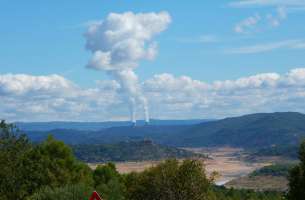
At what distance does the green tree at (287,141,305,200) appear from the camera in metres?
59.7

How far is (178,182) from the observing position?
155 feet

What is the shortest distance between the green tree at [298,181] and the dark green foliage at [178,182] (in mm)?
16313

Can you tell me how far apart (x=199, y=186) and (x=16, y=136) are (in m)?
23.6

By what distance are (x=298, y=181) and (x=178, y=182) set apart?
19375 millimetres

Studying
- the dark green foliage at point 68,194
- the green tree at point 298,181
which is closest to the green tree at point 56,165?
the dark green foliage at point 68,194

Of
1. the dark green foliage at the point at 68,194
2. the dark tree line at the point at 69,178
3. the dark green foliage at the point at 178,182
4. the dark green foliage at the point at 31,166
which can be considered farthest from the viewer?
the dark green foliage at the point at 31,166

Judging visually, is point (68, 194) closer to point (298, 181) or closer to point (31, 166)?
point (31, 166)

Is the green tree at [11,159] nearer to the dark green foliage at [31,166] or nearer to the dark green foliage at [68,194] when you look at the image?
the dark green foliage at [31,166]

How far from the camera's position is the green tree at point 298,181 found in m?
59.7

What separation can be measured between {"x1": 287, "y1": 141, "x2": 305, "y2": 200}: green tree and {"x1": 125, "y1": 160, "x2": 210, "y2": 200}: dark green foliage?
642 inches

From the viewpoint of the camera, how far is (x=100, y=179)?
92.4 meters

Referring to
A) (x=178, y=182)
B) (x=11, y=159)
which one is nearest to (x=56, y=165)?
(x=11, y=159)

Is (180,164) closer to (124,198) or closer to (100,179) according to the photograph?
(124,198)

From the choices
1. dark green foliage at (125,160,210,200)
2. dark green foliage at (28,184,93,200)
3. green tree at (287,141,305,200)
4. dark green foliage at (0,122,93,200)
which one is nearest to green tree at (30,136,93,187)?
dark green foliage at (0,122,93,200)
